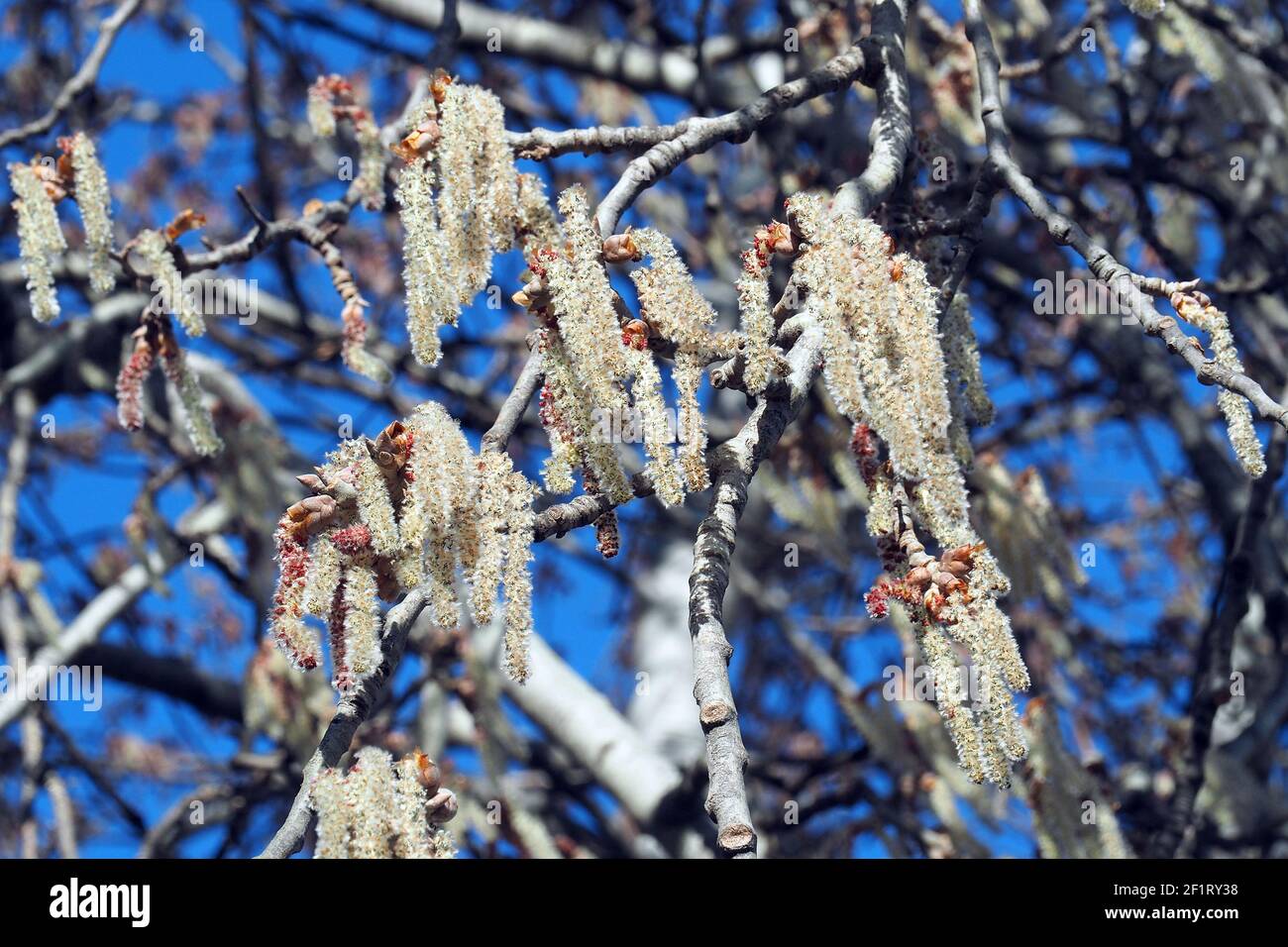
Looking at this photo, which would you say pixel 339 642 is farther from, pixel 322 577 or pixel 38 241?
pixel 38 241

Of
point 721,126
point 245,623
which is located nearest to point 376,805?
point 721,126

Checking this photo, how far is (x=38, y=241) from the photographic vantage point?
2.44 m

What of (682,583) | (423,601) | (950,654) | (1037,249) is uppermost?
(1037,249)

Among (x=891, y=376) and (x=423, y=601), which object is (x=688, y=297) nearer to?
(x=891, y=376)

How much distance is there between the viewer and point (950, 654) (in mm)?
1880

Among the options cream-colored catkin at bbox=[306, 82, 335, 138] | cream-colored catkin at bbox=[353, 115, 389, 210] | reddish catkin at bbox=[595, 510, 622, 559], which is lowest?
reddish catkin at bbox=[595, 510, 622, 559]

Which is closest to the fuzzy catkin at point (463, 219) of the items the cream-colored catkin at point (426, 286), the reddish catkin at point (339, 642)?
the cream-colored catkin at point (426, 286)

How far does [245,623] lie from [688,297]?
559 cm
